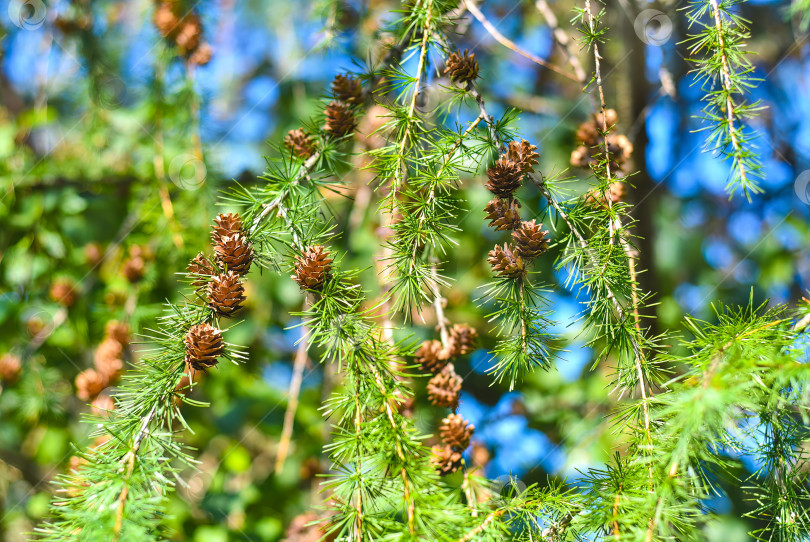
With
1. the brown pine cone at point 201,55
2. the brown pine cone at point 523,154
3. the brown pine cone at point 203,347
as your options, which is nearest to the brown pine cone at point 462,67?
the brown pine cone at point 523,154

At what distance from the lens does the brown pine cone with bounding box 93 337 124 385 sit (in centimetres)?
92

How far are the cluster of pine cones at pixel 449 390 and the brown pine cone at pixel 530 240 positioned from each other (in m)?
0.13

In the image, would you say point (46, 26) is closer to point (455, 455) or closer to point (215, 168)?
point (215, 168)

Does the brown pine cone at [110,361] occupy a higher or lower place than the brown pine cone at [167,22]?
lower

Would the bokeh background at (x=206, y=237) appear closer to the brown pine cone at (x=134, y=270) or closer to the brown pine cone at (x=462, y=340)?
the brown pine cone at (x=134, y=270)

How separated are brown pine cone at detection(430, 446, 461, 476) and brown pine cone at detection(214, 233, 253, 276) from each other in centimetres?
23

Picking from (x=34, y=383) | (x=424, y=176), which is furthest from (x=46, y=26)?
(x=424, y=176)

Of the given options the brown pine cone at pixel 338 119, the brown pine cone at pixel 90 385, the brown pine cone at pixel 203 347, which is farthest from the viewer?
the brown pine cone at pixel 90 385

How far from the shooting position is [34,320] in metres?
1.16

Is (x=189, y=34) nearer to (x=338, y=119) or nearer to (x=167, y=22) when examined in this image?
(x=167, y=22)

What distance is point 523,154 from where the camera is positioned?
1.45 feet

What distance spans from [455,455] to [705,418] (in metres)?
0.20

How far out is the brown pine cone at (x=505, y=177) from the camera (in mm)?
432

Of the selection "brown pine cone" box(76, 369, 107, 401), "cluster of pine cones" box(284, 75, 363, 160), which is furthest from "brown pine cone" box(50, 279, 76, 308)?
"cluster of pine cones" box(284, 75, 363, 160)
